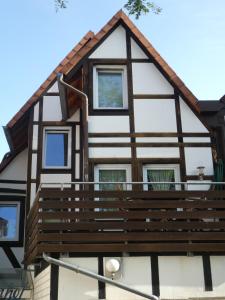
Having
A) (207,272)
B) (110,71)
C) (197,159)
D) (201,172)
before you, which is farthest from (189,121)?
(207,272)

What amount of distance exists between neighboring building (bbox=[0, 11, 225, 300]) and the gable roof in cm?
3

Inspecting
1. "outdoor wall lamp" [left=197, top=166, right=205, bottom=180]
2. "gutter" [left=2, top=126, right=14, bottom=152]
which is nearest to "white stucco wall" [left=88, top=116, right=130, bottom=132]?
"outdoor wall lamp" [left=197, top=166, right=205, bottom=180]

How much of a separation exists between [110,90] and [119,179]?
7.65 feet

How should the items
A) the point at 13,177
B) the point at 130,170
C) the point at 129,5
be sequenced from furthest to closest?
the point at 13,177 < the point at 130,170 < the point at 129,5

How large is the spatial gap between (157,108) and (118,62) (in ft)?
5.09

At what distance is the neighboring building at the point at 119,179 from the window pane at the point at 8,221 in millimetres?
197

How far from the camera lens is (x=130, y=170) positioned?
35.1 ft

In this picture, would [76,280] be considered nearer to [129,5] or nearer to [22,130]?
[129,5]

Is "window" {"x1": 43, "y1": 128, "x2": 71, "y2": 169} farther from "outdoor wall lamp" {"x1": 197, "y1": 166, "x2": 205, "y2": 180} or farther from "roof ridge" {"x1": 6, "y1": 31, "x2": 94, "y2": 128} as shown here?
"outdoor wall lamp" {"x1": 197, "y1": 166, "x2": 205, "y2": 180}

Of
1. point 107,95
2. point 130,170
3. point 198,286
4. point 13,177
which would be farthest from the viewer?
point 13,177

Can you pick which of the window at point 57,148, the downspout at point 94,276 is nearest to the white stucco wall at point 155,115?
the window at point 57,148

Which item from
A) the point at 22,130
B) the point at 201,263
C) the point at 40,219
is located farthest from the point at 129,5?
the point at 22,130

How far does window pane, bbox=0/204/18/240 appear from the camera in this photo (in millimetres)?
13170

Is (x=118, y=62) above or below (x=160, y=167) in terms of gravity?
above
